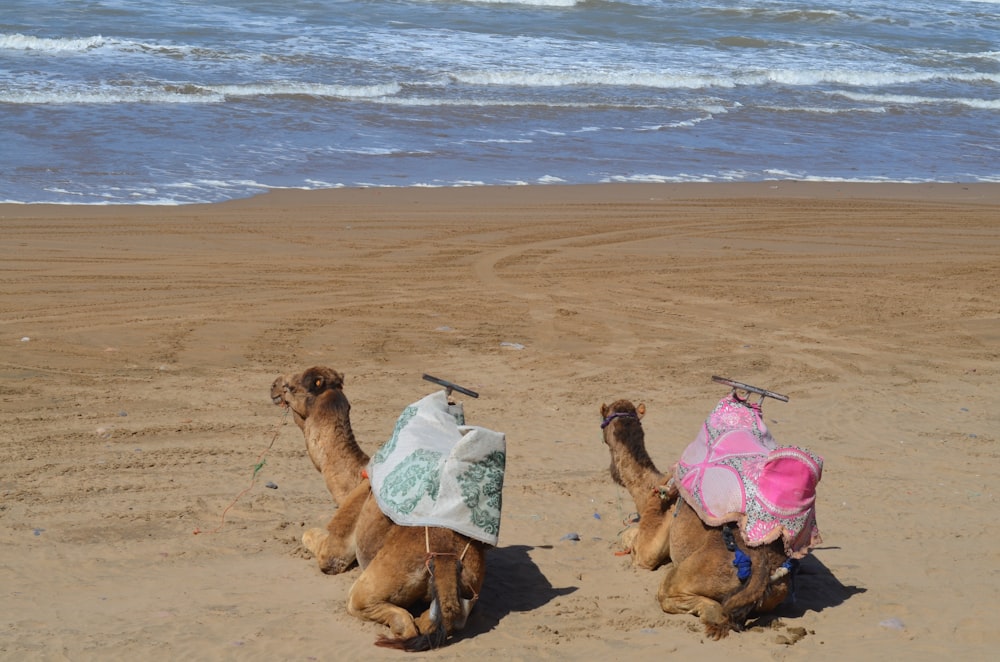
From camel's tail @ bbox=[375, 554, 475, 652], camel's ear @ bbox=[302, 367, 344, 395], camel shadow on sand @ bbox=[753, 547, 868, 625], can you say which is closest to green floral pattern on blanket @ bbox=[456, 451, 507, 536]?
camel's tail @ bbox=[375, 554, 475, 652]

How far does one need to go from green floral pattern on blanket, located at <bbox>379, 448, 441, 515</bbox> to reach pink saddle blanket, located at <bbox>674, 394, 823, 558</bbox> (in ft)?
4.70

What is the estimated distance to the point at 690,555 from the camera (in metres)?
6.55

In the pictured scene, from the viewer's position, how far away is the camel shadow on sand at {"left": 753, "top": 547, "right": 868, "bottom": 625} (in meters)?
6.65

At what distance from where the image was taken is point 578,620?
257 inches

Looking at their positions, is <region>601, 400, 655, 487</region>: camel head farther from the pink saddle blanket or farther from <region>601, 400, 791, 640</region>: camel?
the pink saddle blanket

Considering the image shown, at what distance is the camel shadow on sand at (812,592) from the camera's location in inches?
262

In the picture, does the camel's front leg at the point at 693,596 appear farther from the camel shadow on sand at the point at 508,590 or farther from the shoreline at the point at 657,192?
the shoreline at the point at 657,192

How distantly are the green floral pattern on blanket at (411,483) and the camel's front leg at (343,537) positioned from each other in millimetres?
413

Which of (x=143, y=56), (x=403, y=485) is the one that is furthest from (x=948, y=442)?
(x=143, y=56)

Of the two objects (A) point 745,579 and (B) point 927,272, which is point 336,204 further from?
(A) point 745,579

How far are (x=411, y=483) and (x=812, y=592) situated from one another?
2455 millimetres

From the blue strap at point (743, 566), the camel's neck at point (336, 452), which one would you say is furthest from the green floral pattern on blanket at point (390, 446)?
the blue strap at point (743, 566)

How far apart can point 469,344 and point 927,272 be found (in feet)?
23.7

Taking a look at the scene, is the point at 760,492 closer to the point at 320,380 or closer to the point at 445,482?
the point at 445,482
